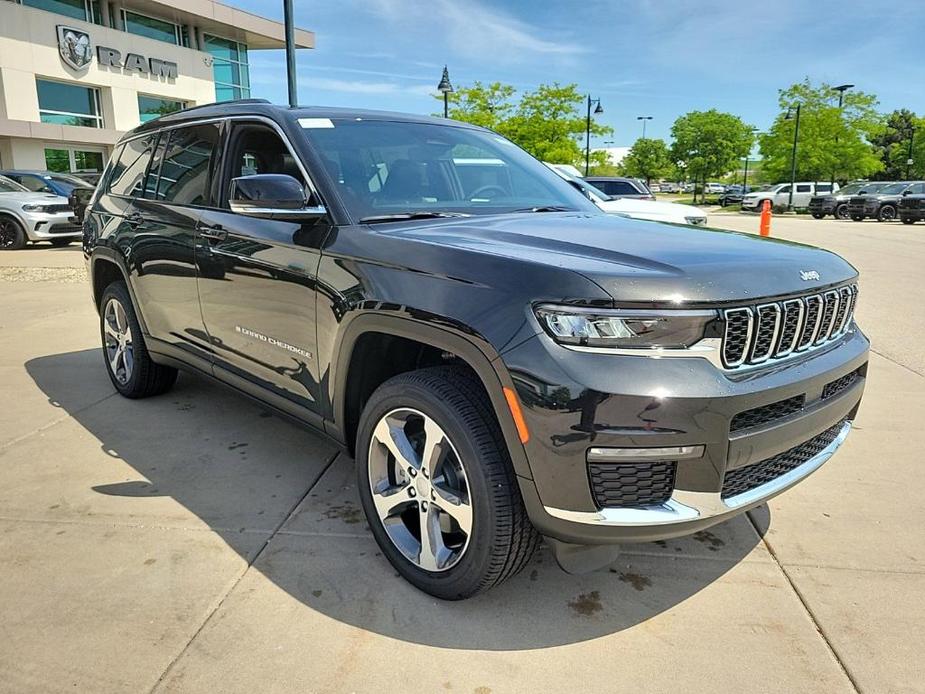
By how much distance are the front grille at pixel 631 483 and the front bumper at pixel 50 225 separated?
15.3m

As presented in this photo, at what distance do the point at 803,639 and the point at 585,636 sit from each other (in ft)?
2.43

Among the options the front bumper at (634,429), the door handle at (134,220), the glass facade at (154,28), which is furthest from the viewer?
the glass facade at (154,28)

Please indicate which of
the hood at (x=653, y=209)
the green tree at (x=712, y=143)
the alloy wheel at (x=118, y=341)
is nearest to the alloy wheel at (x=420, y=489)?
the alloy wheel at (x=118, y=341)

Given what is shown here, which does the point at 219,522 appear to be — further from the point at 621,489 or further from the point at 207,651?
the point at 621,489

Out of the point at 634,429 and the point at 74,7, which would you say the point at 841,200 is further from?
the point at 634,429

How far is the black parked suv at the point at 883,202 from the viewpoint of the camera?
2847 centimetres

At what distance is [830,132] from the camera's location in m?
45.6

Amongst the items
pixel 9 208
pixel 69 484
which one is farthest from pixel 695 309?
pixel 9 208

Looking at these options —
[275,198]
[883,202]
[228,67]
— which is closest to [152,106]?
[228,67]

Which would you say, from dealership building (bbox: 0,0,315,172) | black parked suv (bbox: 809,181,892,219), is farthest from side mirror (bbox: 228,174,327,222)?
black parked suv (bbox: 809,181,892,219)

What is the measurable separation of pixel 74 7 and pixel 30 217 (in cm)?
1932

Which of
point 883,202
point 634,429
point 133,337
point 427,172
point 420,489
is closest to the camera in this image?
point 634,429

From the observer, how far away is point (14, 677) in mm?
2240

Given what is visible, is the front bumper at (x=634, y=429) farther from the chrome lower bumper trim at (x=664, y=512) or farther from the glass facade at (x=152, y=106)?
the glass facade at (x=152, y=106)
